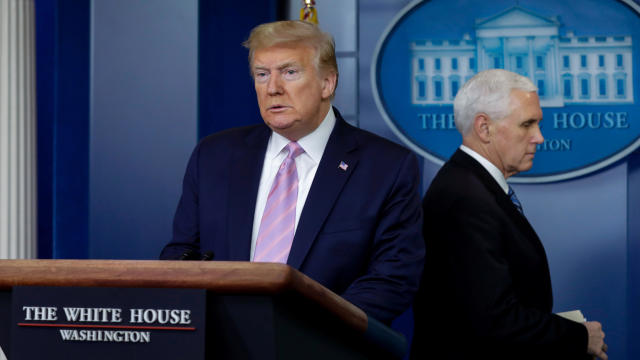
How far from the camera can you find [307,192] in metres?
2.12

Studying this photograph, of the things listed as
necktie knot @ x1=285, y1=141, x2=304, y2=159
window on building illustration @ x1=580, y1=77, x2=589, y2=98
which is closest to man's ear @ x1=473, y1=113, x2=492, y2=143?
necktie knot @ x1=285, y1=141, x2=304, y2=159

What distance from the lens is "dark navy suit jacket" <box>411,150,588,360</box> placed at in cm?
229

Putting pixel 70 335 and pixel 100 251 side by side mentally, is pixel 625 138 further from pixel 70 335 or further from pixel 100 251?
pixel 70 335

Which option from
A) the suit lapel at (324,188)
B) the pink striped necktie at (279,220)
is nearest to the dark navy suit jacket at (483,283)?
the suit lapel at (324,188)

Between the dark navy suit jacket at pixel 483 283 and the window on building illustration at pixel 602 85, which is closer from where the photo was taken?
the dark navy suit jacket at pixel 483 283

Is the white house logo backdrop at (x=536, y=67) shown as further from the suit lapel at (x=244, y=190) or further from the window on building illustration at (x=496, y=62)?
the suit lapel at (x=244, y=190)

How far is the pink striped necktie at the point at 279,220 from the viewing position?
204 centimetres

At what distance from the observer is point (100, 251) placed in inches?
123

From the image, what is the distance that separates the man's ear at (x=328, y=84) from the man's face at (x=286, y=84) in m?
0.04

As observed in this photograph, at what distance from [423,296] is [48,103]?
1.85m

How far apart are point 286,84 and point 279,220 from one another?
371mm

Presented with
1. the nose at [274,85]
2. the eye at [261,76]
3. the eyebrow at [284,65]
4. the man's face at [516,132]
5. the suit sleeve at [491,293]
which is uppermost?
the eyebrow at [284,65]

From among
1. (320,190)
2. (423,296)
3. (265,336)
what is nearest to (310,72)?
(320,190)

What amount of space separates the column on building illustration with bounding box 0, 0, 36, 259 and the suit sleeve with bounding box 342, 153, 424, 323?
1706 mm
